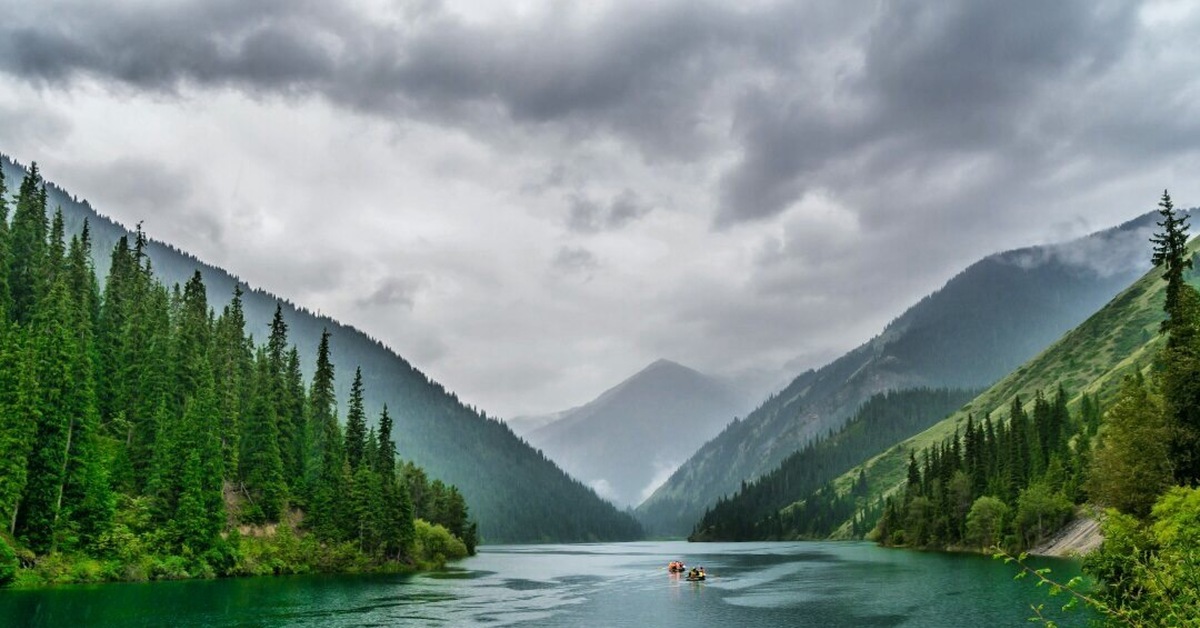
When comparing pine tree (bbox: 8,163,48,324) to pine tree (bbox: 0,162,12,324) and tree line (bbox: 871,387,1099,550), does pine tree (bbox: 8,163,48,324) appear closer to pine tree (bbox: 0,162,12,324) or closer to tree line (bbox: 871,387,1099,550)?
pine tree (bbox: 0,162,12,324)

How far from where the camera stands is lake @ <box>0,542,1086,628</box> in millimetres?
72688

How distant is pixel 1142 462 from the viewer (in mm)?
89375

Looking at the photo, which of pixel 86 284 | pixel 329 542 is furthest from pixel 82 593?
pixel 86 284

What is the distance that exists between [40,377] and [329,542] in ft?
183

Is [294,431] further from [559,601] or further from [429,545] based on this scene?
[559,601]

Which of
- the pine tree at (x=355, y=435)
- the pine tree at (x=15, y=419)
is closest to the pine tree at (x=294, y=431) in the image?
the pine tree at (x=355, y=435)

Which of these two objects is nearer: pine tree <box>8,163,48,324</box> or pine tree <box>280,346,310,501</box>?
pine tree <box>8,163,48,324</box>

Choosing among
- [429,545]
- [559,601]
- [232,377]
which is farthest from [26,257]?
[559,601]

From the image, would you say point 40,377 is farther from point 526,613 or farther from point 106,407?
point 526,613

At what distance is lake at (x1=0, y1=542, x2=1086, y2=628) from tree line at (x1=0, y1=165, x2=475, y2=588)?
373 inches

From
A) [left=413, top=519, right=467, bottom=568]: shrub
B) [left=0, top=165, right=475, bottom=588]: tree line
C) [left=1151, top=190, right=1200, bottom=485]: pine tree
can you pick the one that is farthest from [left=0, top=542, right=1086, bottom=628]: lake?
[left=413, top=519, right=467, bottom=568]: shrub

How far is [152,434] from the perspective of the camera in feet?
404

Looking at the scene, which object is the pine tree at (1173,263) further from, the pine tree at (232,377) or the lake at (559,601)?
the pine tree at (232,377)

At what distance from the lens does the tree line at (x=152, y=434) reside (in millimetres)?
96125
